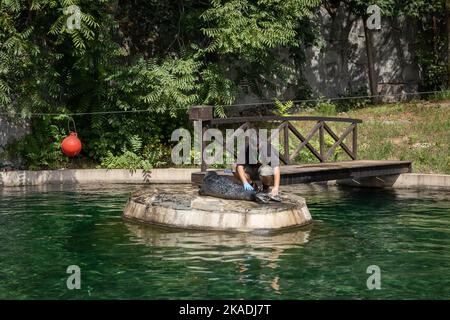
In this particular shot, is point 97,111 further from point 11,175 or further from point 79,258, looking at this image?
point 79,258

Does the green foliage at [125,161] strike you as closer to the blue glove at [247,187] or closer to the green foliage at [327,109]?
the blue glove at [247,187]

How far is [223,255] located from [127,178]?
9964 millimetres

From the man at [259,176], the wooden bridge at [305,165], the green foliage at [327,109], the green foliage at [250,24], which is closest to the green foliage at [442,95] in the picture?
the green foliage at [327,109]

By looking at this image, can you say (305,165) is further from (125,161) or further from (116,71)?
(116,71)

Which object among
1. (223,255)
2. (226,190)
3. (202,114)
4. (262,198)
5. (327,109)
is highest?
(327,109)

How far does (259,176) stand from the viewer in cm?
1664

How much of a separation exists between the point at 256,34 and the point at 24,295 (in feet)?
46.1

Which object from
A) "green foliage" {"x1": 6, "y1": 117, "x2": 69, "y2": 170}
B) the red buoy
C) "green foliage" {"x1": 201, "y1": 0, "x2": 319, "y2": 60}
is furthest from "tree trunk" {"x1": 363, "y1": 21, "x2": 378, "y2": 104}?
the red buoy

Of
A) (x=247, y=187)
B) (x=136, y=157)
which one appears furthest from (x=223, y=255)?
(x=136, y=157)

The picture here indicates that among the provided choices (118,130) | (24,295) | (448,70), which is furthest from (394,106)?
(24,295)

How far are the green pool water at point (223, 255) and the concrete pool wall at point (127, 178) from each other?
9.72 feet

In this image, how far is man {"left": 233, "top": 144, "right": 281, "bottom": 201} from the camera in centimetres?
1628

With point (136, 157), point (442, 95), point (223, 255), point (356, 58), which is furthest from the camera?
point (356, 58)

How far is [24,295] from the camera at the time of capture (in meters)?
11.0
